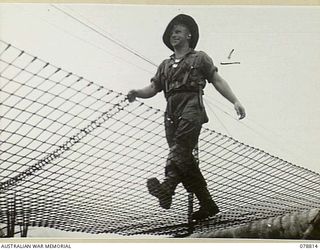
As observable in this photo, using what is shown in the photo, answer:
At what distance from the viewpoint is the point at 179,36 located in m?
1.01

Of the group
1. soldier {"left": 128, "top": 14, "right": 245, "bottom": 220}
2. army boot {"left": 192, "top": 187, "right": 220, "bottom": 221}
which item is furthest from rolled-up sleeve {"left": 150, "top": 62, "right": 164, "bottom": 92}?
army boot {"left": 192, "top": 187, "right": 220, "bottom": 221}

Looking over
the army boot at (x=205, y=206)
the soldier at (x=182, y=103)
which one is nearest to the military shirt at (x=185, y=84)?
the soldier at (x=182, y=103)

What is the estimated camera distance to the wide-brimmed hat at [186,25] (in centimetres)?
101

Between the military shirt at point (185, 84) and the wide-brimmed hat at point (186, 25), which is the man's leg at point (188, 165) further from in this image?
the wide-brimmed hat at point (186, 25)

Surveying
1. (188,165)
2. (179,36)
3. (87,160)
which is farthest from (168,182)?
(179,36)

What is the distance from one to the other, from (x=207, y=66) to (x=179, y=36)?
73 mm

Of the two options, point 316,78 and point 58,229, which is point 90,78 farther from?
point 316,78

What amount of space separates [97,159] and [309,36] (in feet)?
1.45

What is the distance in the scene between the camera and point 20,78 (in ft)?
3.25

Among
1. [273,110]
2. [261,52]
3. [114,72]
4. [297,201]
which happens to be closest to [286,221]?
[297,201]

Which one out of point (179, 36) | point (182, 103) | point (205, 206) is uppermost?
point (179, 36)

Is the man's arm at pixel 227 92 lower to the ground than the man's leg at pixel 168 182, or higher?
higher

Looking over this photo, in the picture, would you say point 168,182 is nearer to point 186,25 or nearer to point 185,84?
point 185,84

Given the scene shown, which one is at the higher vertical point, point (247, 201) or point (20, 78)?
point (20, 78)
